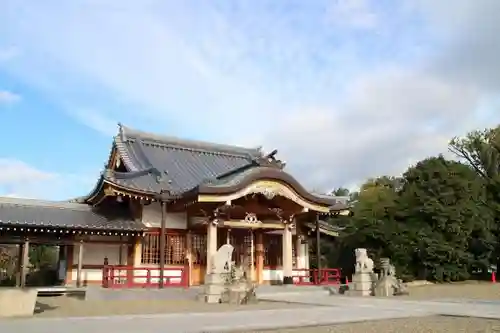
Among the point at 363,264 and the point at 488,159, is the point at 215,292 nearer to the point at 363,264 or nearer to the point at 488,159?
the point at 363,264

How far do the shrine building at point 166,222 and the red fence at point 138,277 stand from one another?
5 cm

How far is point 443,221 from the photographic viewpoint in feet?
87.8

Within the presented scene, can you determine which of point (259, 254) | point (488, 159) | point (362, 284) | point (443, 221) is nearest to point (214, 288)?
point (362, 284)

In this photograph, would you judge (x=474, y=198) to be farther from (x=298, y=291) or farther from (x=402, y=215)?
(x=298, y=291)

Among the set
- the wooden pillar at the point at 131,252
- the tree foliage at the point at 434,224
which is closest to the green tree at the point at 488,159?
the tree foliage at the point at 434,224

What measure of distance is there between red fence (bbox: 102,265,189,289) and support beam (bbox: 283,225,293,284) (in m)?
4.61

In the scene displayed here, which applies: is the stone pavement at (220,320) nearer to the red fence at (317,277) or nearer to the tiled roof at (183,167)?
the tiled roof at (183,167)

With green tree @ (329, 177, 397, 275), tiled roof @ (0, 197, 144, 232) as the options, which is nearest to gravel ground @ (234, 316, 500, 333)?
tiled roof @ (0, 197, 144, 232)

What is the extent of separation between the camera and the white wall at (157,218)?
22.1 m

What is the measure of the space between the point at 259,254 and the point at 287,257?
5.40 ft

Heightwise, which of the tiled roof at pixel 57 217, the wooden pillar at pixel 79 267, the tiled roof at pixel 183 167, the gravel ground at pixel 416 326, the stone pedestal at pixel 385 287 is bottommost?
the gravel ground at pixel 416 326

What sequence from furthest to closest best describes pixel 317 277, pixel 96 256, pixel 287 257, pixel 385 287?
pixel 317 277
pixel 287 257
pixel 96 256
pixel 385 287

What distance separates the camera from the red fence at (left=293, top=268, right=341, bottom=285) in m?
22.6

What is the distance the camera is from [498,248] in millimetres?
28953
